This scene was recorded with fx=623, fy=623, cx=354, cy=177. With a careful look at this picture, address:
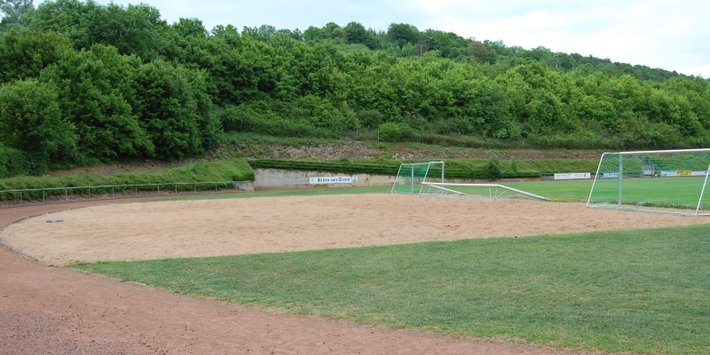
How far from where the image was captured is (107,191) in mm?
42531

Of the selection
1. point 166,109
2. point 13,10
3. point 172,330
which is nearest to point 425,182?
point 166,109

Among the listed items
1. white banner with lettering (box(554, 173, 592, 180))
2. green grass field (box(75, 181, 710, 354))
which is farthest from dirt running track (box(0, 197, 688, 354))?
white banner with lettering (box(554, 173, 592, 180))

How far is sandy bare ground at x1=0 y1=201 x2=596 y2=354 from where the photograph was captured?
24.7 feet

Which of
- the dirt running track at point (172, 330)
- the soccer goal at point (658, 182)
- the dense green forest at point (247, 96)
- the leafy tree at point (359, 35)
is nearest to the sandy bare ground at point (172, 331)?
the dirt running track at point (172, 330)

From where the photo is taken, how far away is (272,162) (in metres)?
58.4

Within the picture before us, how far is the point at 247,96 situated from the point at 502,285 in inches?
2611

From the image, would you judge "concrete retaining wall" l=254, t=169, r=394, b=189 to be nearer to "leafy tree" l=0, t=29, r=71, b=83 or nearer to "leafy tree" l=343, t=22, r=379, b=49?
"leafy tree" l=0, t=29, r=71, b=83

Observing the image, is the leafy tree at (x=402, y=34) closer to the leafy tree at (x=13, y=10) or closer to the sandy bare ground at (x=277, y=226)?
the leafy tree at (x=13, y=10)

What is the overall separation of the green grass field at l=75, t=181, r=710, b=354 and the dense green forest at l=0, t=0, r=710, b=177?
32768mm

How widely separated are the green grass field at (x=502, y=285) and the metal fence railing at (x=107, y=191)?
83.5 feet

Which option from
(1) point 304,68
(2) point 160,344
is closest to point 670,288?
(2) point 160,344

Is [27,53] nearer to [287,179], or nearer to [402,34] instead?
[287,179]

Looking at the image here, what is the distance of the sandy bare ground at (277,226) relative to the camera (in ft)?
57.9

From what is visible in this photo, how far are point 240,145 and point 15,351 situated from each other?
5664cm
